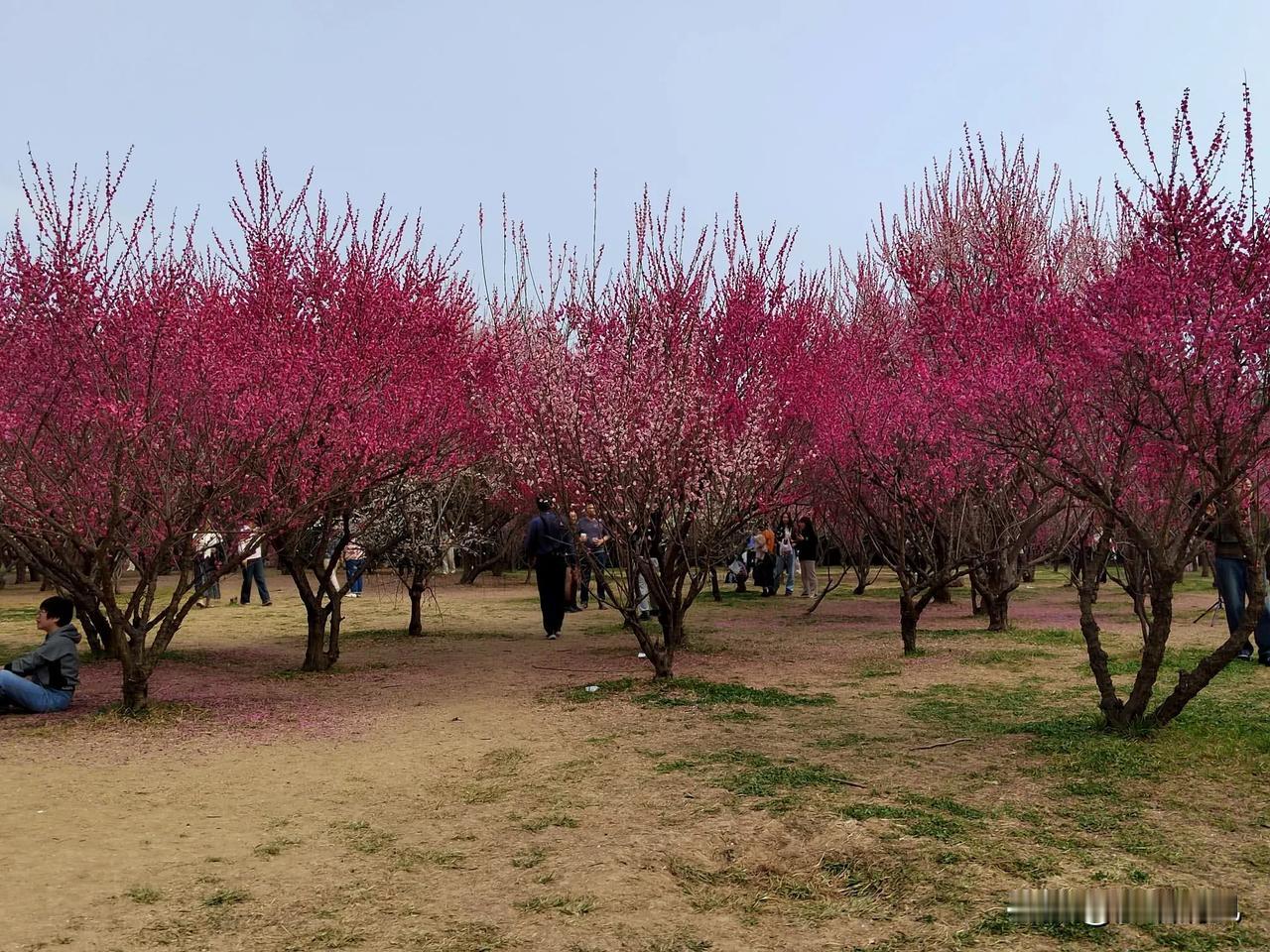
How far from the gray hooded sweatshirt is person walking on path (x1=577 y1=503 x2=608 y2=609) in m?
4.08

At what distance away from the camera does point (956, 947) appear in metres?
3.57

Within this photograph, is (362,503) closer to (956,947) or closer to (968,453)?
(968,453)

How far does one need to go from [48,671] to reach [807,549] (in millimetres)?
14210

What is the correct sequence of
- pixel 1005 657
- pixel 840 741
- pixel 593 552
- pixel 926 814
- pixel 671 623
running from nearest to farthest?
pixel 926 814, pixel 840 741, pixel 671 623, pixel 1005 657, pixel 593 552

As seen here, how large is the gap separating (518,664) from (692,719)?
147 inches

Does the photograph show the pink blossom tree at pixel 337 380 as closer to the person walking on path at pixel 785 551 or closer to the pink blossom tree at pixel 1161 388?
Result: the pink blossom tree at pixel 1161 388

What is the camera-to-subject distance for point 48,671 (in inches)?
313

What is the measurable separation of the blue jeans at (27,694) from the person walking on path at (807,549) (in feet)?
45.4

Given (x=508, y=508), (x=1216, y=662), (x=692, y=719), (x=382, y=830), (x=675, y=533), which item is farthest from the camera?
(x=508, y=508)

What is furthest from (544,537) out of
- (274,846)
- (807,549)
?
(807,549)

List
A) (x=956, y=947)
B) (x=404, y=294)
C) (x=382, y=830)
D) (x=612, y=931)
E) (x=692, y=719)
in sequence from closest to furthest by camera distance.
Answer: (x=956, y=947) → (x=612, y=931) → (x=382, y=830) → (x=692, y=719) → (x=404, y=294)

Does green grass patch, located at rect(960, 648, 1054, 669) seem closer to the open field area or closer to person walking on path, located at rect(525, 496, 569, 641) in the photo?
the open field area

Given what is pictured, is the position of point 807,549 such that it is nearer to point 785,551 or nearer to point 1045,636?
point 785,551

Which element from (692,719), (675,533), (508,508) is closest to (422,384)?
(675,533)
